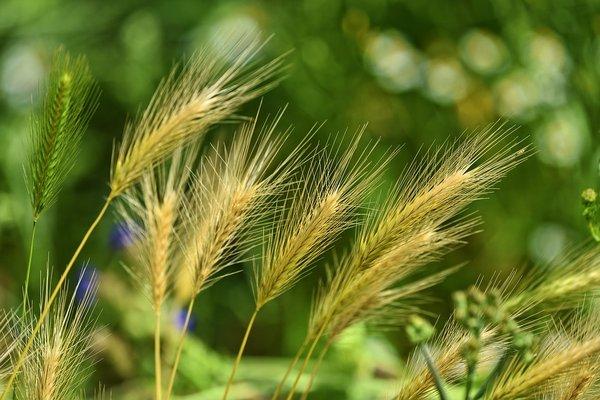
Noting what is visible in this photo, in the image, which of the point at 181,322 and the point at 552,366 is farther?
the point at 181,322

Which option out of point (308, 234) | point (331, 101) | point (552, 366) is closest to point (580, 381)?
point (552, 366)

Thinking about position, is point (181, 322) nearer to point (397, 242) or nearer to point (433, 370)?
point (397, 242)

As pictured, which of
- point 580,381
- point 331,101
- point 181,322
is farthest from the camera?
point 331,101

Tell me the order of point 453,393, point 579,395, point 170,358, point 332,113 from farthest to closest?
point 332,113 → point 170,358 → point 453,393 → point 579,395

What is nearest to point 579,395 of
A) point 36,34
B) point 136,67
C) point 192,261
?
point 192,261

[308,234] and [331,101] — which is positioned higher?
[308,234]

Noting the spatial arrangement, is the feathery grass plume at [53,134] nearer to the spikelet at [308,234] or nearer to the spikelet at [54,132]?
the spikelet at [54,132]

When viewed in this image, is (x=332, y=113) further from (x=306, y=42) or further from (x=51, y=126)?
(x=51, y=126)
